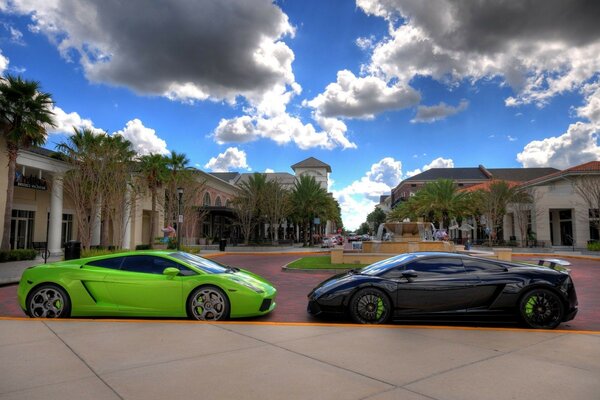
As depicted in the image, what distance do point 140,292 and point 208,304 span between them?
1189 mm

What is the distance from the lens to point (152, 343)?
5871 millimetres

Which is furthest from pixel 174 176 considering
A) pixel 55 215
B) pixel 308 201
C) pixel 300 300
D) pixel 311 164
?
pixel 311 164

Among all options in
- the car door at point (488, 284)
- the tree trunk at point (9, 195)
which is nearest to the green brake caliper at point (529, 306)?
the car door at point (488, 284)

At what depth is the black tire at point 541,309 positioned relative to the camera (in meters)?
7.05

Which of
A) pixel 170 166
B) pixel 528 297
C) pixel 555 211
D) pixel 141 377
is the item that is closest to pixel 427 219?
pixel 555 211

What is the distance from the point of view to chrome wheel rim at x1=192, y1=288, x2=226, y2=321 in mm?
7508

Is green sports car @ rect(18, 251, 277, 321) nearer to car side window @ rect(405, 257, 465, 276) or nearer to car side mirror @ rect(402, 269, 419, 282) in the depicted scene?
car side mirror @ rect(402, 269, 419, 282)

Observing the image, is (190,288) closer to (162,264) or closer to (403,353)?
(162,264)

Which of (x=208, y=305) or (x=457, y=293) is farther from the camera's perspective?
(x=208, y=305)

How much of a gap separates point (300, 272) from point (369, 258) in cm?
415

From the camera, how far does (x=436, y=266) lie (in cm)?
754

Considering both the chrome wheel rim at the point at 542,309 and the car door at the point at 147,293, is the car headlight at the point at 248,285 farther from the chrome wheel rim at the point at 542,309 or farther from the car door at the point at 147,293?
the chrome wheel rim at the point at 542,309

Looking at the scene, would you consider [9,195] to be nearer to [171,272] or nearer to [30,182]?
[30,182]

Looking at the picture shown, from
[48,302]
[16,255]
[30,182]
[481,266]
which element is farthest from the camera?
[30,182]
